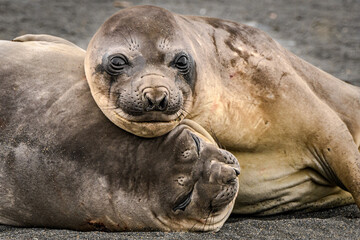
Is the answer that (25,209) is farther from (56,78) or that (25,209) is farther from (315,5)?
(315,5)

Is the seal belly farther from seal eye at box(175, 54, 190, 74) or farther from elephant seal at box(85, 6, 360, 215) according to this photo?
seal eye at box(175, 54, 190, 74)

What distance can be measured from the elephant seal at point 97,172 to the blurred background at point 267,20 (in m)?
4.76

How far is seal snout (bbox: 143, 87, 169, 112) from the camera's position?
421 cm

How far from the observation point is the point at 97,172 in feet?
14.3

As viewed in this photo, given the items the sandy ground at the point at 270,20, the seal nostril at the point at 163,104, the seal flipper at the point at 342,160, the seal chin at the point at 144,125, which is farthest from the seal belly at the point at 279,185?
the sandy ground at the point at 270,20

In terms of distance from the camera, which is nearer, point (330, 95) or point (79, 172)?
point (79, 172)

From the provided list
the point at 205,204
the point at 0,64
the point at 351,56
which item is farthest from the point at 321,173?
the point at 351,56

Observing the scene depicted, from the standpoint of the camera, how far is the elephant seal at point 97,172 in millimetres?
4301

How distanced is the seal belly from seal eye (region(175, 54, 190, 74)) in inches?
33.7

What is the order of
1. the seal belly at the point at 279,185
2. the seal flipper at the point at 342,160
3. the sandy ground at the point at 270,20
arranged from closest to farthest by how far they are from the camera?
the seal flipper at the point at 342,160 < the seal belly at the point at 279,185 < the sandy ground at the point at 270,20

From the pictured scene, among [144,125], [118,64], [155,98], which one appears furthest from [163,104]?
[118,64]

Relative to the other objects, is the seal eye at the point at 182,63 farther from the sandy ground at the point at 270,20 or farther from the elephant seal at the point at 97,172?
the sandy ground at the point at 270,20

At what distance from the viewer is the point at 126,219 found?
14.2 ft

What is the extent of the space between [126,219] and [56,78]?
108cm
